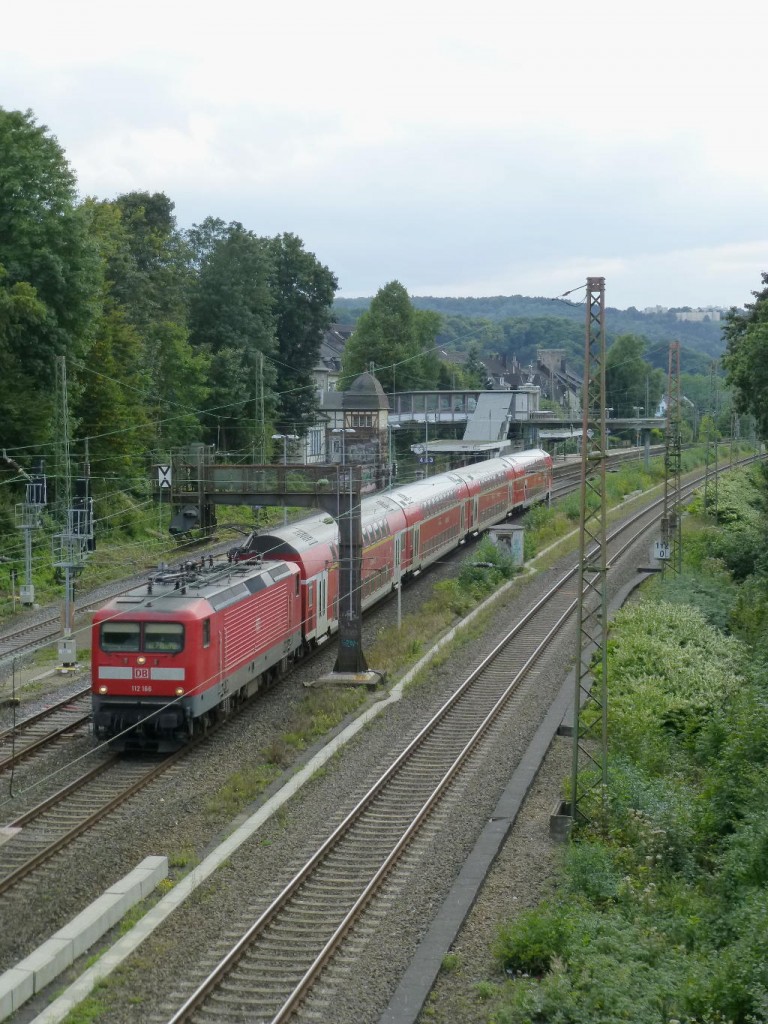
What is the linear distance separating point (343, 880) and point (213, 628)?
272 inches

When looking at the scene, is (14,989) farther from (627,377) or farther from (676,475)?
(627,377)

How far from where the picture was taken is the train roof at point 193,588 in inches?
840

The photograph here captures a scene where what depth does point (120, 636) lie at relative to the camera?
2095 centimetres

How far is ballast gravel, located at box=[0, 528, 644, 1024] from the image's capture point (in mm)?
12477

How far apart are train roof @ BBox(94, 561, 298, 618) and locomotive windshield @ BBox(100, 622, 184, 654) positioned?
27 centimetres

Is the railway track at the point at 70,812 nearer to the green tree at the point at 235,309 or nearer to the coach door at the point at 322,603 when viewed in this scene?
the coach door at the point at 322,603

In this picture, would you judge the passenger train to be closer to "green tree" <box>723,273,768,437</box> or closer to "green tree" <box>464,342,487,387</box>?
"green tree" <box>723,273,768,437</box>

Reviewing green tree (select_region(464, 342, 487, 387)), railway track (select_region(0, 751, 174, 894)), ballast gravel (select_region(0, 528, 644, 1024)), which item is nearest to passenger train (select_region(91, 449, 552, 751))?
railway track (select_region(0, 751, 174, 894))

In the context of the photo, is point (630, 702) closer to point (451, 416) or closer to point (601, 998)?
point (601, 998)

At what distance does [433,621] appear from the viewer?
111ft

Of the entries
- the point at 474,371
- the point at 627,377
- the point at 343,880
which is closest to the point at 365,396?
the point at 343,880

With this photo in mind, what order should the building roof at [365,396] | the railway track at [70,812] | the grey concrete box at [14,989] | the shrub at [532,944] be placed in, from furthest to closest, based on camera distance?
the building roof at [365,396] < the railway track at [70,812] < the shrub at [532,944] < the grey concrete box at [14,989]

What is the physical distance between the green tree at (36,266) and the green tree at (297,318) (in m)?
30.8

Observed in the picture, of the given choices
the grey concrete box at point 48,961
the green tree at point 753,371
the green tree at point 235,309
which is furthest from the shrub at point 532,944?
the green tree at point 235,309
